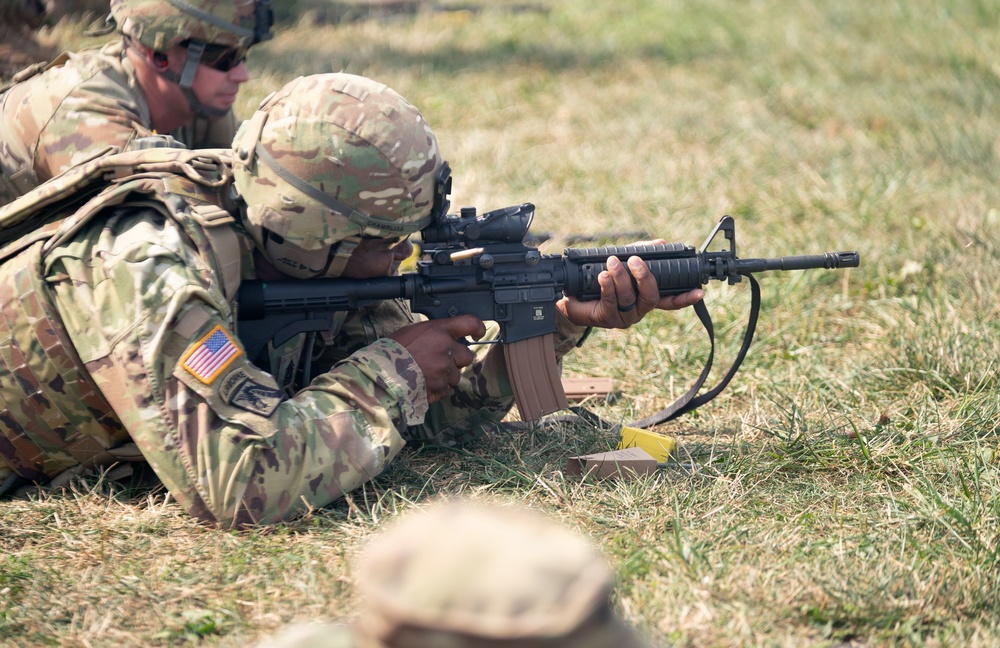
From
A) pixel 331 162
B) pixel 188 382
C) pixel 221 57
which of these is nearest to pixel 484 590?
pixel 188 382

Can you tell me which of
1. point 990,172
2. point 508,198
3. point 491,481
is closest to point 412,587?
point 491,481

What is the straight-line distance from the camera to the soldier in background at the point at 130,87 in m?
5.19

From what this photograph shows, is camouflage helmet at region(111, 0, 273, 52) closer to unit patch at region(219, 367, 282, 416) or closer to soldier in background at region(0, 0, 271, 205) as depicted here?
soldier in background at region(0, 0, 271, 205)

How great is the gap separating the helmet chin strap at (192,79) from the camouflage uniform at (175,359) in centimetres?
208

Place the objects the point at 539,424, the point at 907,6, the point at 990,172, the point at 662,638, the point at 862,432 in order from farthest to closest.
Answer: the point at 907,6
the point at 990,172
the point at 539,424
the point at 862,432
the point at 662,638

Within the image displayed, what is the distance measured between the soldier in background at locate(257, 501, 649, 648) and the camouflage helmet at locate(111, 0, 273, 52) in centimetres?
440

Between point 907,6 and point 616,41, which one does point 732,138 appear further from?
point 907,6

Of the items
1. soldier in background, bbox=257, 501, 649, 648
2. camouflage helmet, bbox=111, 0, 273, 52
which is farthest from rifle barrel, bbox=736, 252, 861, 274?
camouflage helmet, bbox=111, 0, 273, 52

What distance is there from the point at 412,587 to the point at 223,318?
1.94 m

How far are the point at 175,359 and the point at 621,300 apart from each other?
5.38 feet

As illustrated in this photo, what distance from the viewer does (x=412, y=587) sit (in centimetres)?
156

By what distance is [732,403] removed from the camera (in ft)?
16.1

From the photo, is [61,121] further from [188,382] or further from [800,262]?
[800,262]

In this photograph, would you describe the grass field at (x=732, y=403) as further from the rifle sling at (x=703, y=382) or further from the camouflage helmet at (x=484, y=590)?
the camouflage helmet at (x=484, y=590)
